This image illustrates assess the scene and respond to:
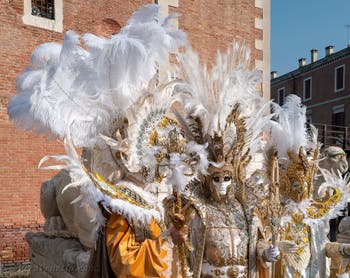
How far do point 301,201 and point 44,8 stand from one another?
6.19 meters

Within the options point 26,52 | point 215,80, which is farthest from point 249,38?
point 215,80

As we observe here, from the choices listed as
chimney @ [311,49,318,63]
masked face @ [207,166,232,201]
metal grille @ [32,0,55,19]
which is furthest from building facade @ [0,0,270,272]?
chimney @ [311,49,318,63]

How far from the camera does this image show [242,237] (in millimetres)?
3170

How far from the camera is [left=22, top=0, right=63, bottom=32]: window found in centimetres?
754

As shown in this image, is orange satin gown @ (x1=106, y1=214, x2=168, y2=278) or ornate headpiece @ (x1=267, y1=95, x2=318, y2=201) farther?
ornate headpiece @ (x1=267, y1=95, x2=318, y2=201)

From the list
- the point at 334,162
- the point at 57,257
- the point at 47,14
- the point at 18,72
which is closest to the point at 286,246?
the point at 334,162

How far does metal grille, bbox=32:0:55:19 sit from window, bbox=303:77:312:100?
24093mm

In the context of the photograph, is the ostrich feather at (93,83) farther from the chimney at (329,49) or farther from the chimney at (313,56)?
the chimney at (313,56)

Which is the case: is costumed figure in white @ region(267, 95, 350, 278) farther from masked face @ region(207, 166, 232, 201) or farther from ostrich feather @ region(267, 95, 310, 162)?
masked face @ region(207, 166, 232, 201)

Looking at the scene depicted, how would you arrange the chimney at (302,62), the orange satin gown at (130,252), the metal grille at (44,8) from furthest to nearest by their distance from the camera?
the chimney at (302,62) < the metal grille at (44,8) < the orange satin gown at (130,252)

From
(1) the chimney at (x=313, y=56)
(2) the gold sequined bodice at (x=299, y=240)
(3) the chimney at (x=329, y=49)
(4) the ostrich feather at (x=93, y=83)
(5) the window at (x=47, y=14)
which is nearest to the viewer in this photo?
(4) the ostrich feather at (x=93, y=83)

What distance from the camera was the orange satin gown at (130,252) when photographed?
247cm

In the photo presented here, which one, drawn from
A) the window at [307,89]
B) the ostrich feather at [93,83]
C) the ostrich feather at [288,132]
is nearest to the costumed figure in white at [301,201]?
the ostrich feather at [288,132]

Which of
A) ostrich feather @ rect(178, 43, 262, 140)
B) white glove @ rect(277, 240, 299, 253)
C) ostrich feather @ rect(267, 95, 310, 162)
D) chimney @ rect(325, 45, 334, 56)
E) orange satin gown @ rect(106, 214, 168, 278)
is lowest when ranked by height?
white glove @ rect(277, 240, 299, 253)
